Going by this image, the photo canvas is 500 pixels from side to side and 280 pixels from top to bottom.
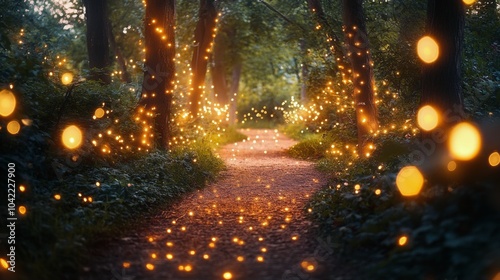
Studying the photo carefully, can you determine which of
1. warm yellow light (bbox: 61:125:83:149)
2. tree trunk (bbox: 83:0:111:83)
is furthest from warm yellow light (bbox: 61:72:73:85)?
tree trunk (bbox: 83:0:111:83)

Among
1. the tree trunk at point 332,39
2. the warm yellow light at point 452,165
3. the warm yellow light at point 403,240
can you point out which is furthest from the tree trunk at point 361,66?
the warm yellow light at point 403,240

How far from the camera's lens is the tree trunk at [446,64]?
7.28 m

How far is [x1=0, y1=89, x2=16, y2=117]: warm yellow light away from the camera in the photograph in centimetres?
628

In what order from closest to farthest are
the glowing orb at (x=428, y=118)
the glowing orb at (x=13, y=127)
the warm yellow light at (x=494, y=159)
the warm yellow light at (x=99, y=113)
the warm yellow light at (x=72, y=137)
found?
the warm yellow light at (x=494, y=159), the glowing orb at (x=13, y=127), the glowing orb at (x=428, y=118), the warm yellow light at (x=72, y=137), the warm yellow light at (x=99, y=113)

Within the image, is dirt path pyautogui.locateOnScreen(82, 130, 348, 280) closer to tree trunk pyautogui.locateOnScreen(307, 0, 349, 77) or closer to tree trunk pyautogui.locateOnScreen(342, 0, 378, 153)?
tree trunk pyautogui.locateOnScreen(342, 0, 378, 153)

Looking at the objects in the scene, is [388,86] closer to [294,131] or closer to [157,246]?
[157,246]

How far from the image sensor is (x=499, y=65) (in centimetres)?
1309

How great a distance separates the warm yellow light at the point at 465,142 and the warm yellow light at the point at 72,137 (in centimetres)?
577

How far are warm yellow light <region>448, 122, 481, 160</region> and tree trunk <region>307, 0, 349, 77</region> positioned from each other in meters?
8.41

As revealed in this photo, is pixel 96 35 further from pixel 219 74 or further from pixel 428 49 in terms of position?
pixel 428 49

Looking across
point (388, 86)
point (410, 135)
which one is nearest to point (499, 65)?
point (388, 86)

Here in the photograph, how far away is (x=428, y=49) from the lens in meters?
7.45

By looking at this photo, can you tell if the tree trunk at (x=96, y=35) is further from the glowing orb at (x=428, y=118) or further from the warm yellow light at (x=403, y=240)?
the warm yellow light at (x=403, y=240)

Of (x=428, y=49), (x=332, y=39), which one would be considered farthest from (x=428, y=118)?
(x=332, y=39)
